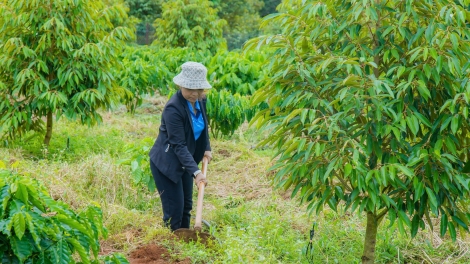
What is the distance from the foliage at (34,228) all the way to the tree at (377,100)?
4.21 ft

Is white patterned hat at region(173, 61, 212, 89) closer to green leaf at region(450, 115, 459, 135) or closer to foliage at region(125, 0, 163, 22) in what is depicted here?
green leaf at region(450, 115, 459, 135)

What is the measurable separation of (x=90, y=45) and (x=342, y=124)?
3982mm

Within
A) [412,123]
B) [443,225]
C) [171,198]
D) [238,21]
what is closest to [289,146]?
[412,123]

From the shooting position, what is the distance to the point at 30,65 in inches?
267

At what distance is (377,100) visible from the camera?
3.38m

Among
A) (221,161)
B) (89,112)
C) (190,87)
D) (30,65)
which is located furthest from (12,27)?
(190,87)

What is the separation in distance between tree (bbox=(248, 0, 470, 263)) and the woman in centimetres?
83

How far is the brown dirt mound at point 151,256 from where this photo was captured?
4199 mm

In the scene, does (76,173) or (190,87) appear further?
Result: (76,173)

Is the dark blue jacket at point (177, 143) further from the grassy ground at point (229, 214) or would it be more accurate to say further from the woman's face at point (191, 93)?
the grassy ground at point (229, 214)

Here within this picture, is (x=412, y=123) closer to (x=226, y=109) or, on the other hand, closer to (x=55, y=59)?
(x=55, y=59)

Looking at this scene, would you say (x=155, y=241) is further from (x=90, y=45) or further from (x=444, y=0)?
(x=90, y=45)

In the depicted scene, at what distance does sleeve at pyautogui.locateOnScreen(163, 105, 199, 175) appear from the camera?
180 inches

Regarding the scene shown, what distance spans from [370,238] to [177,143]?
1529mm
